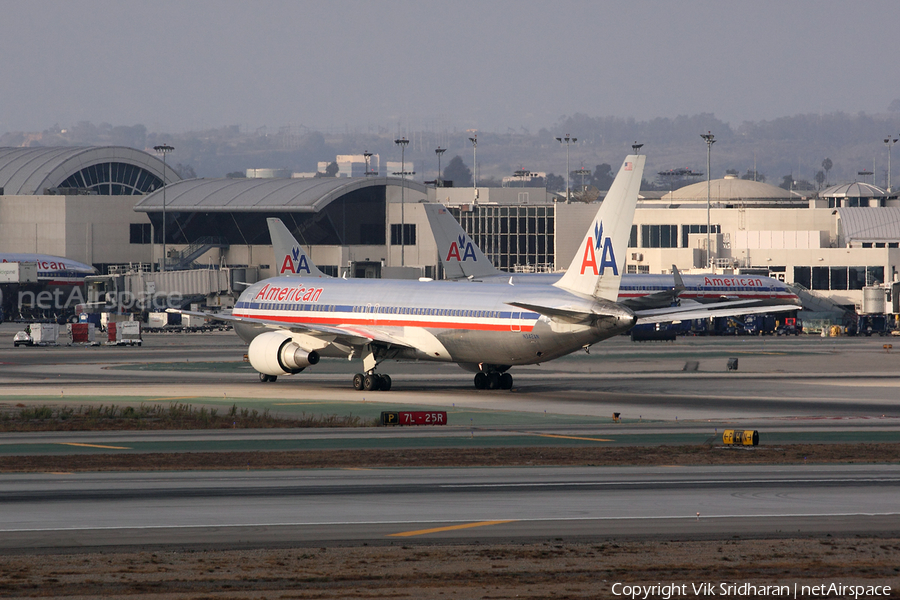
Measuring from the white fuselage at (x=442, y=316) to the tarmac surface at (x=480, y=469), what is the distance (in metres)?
2.13

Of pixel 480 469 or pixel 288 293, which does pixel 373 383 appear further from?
pixel 480 469

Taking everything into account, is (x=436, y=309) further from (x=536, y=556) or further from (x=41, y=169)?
(x=41, y=169)

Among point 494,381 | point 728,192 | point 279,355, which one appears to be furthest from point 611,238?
point 728,192

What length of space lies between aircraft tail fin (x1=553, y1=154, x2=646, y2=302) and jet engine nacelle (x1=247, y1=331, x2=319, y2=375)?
13.9 metres

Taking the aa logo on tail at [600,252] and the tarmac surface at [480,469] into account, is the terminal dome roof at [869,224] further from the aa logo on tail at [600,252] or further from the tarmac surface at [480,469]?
the aa logo on tail at [600,252]

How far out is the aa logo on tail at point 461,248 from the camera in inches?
3435

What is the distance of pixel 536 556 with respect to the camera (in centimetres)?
1928

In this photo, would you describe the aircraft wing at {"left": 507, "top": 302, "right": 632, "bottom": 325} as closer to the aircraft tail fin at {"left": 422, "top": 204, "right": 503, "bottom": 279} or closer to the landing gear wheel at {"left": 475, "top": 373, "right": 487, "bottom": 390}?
the landing gear wheel at {"left": 475, "top": 373, "right": 487, "bottom": 390}

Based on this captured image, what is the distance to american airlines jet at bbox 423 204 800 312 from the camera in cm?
8731

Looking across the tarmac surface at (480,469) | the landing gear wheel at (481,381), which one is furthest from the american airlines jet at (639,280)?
the landing gear wheel at (481,381)

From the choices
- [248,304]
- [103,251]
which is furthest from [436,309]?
[103,251]

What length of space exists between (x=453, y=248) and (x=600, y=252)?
41668mm

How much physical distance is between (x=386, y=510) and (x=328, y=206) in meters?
126

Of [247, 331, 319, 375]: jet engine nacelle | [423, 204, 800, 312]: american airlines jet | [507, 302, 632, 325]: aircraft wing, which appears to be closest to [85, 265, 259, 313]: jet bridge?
[423, 204, 800, 312]: american airlines jet
